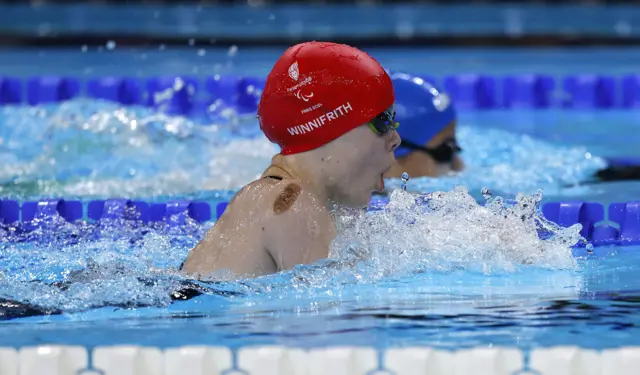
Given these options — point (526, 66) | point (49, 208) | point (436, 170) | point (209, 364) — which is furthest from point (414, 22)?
point (209, 364)

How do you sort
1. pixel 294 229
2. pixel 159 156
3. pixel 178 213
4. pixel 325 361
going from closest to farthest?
pixel 325 361, pixel 294 229, pixel 178 213, pixel 159 156

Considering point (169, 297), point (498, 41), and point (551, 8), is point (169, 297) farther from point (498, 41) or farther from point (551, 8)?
point (551, 8)

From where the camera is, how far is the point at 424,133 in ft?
14.2

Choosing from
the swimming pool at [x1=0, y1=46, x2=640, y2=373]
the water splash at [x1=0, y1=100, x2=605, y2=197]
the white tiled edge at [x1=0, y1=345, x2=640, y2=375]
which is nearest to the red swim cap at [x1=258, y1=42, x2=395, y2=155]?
the swimming pool at [x1=0, y1=46, x2=640, y2=373]

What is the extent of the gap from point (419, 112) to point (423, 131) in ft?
0.26

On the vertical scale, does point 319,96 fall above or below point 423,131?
below

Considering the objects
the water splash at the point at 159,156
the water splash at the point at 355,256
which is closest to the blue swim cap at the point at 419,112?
the water splash at the point at 159,156

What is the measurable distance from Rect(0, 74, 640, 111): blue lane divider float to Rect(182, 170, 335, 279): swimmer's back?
154 inches

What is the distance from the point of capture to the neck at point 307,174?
2742mm

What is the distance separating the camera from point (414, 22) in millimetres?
10250

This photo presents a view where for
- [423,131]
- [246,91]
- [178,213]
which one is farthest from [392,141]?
[246,91]

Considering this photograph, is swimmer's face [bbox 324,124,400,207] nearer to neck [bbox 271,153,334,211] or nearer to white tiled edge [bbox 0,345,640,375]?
neck [bbox 271,153,334,211]

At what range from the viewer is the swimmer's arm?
2.59 meters

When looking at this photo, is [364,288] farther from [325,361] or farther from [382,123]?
[325,361]
